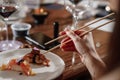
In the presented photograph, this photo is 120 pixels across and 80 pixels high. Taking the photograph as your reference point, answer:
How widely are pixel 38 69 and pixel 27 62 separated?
0.06 metres

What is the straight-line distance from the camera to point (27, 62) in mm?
995

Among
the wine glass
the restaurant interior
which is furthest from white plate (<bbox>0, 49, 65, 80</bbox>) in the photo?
the wine glass

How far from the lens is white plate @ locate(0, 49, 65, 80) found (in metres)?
0.91

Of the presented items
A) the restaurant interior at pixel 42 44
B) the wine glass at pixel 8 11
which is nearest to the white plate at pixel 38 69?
the restaurant interior at pixel 42 44

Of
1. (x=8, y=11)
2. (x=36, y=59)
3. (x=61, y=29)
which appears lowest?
(x=61, y=29)

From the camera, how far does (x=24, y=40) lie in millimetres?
1345

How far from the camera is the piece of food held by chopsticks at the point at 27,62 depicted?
37.0 inches

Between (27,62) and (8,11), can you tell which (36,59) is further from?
(8,11)

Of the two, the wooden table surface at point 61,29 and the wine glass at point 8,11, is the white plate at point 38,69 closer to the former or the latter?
the wooden table surface at point 61,29

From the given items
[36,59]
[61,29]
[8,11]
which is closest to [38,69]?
[36,59]

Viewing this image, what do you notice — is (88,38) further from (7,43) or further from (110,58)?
(110,58)

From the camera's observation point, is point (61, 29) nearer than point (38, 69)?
No

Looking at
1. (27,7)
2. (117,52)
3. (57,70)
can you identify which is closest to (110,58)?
(117,52)

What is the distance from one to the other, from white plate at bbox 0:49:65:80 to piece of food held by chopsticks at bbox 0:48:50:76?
0.06ft
